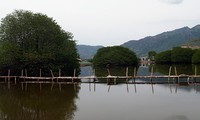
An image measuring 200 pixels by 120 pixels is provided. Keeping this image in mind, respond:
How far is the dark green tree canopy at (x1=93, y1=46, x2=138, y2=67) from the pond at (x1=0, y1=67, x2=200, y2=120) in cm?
6285

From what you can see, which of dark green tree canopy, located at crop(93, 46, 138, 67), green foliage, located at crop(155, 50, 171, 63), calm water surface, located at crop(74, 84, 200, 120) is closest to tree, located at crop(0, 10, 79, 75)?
calm water surface, located at crop(74, 84, 200, 120)

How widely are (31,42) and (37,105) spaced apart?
83.1 ft

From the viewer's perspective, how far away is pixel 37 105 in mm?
28469

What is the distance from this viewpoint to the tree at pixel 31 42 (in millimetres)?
49688

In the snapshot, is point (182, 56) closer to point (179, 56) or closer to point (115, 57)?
point (179, 56)

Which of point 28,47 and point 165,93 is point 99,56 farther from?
point 165,93

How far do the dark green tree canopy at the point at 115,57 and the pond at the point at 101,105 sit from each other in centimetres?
6285

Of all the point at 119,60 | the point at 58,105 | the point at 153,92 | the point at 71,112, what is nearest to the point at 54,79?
the point at 153,92

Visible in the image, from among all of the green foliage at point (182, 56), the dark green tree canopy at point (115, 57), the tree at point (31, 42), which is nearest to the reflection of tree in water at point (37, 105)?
the tree at point (31, 42)

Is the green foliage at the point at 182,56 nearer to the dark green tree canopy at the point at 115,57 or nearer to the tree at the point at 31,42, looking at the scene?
the dark green tree canopy at the point at 115,57

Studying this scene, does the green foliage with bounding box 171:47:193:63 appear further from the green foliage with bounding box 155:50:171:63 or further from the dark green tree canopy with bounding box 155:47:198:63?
the green foliage with bounding box 155:50:171:63

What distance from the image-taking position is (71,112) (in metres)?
24.7

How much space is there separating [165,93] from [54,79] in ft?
70.4

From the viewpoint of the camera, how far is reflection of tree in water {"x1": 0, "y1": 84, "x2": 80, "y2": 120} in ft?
77.6
